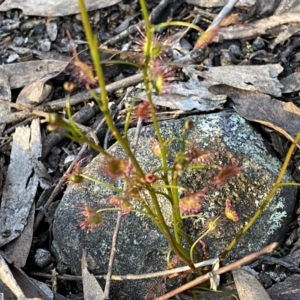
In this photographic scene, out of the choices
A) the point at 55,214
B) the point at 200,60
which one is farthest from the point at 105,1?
the point at 55,214

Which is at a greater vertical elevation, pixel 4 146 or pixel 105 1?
pixel 105 1

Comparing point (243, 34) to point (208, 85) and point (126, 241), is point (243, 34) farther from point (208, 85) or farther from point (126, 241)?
point (126, 241)

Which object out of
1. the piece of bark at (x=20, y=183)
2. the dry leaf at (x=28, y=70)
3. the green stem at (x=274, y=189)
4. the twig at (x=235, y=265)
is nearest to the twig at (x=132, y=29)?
the dry leaf at (x=28, y=70)

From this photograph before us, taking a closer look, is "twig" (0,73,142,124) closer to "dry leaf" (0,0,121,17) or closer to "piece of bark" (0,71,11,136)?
"piece of bark" (0,71,11,136)

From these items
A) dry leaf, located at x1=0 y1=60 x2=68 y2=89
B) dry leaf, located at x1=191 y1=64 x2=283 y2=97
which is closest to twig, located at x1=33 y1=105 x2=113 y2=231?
dry leaf, located at x1=0 y1=60 x2=68 y2=89

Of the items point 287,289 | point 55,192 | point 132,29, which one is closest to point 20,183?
point 55,192

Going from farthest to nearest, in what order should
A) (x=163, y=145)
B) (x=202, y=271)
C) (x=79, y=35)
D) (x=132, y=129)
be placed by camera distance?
(x=79, y=35), (x=132, y=129), (x=202, y=271), (x=163, y=145)
